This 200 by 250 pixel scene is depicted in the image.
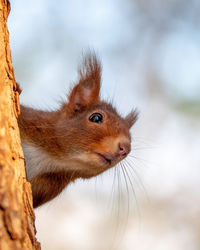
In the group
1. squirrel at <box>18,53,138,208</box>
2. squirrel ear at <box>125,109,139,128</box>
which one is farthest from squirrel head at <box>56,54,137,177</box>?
squirrel ear at <box>125,109,139,128</box>

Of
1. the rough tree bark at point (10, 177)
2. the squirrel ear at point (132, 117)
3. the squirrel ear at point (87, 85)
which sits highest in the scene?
the squirrel ear at point (132, 117)

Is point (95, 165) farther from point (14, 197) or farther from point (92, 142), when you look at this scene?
point (14, 197)

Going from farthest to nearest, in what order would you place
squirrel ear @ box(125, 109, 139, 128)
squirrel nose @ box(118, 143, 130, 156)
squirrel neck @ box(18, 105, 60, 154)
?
squirrel ear @ box(125, 109, 139, 128), squirrel neck @ box(18, 105, 60, 154), squirrel nose @ box(118, 143, 130, 156)

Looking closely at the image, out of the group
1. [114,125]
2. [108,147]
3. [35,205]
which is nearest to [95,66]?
[114,125]

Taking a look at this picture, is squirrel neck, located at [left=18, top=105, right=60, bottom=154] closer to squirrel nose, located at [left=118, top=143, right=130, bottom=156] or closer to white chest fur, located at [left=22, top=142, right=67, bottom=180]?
white chest fur, located at [left=22, top=142, right=67, bottom=180]

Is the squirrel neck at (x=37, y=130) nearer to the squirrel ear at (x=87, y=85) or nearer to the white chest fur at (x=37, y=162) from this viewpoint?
the white chest fur at (x=37, y=162)

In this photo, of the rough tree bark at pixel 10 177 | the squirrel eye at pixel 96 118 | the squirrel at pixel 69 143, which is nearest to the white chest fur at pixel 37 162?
the squirrel at pixel 69 143

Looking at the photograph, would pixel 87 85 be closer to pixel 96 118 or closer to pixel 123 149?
pixel 96 118
